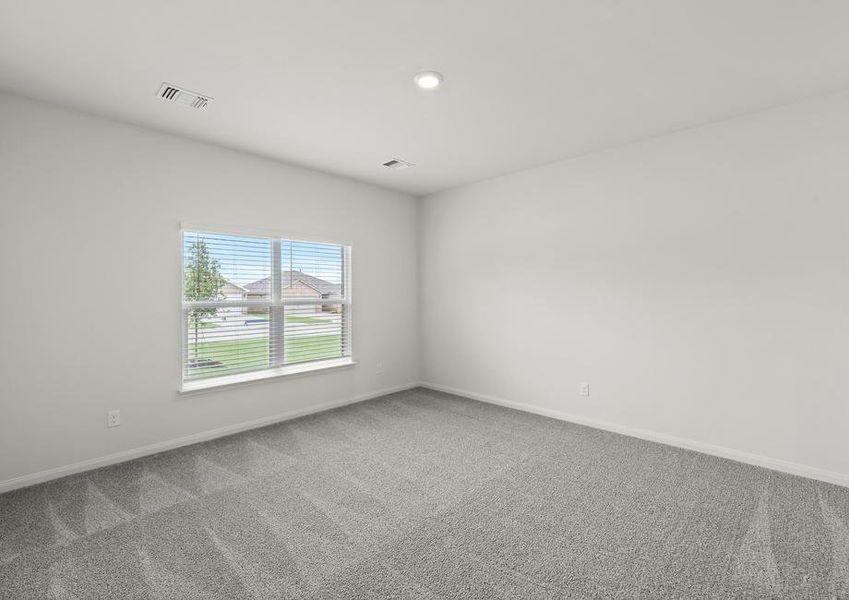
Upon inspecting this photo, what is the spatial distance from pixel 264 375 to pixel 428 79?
2995mm

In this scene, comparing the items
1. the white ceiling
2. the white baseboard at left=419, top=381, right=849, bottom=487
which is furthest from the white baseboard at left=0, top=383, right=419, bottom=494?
the white ceiling

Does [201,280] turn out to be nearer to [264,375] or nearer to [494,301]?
[264,375]

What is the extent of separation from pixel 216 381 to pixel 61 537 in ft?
5.20

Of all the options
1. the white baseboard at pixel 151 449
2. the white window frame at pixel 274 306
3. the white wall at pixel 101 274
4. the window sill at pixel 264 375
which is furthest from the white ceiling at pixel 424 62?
the white baseboard at pixel 151 449

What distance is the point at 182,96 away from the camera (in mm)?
2678

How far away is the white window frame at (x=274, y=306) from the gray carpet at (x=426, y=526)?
0.61 metres

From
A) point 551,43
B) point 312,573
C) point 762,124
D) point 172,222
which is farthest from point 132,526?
point 762,124

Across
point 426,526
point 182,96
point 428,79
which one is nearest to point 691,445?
point 426,526

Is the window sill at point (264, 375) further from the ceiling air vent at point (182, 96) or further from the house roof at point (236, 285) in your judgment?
the ceiling air vent at point (182, 96)

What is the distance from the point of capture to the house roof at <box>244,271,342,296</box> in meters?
3.89

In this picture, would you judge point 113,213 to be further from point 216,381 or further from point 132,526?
point 132,526

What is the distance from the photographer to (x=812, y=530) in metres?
2.16

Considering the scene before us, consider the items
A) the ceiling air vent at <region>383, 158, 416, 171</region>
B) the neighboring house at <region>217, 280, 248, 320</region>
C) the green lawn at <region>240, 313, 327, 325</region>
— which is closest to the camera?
the neighboring house at <region>217, 280, 248, 320</region>

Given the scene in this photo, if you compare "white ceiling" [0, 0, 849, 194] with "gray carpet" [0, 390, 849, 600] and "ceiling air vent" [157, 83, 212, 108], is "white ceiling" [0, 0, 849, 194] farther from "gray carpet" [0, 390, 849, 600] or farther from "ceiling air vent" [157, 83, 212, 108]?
"gray carpet" [0, 390, 849, 600]
